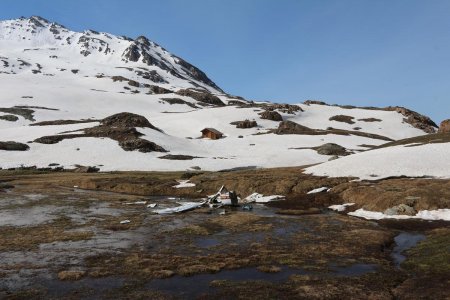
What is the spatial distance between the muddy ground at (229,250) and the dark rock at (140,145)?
53.5 metres

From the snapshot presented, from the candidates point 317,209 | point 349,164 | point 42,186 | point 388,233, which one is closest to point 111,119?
point 42,186

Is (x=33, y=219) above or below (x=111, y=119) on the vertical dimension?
below

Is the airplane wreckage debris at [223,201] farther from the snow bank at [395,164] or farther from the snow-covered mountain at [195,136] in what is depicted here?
the snow-covered mountain at [195,136]

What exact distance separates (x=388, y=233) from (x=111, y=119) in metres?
110

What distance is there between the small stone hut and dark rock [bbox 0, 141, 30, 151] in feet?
188

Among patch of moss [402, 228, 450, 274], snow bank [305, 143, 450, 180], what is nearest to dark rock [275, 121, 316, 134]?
snow bank [305, 143, 450, 180]

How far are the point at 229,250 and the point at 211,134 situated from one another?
110 m

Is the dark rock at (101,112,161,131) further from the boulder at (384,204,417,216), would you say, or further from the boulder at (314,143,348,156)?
the boulder at (384,204,417,216)

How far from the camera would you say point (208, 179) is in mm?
67562

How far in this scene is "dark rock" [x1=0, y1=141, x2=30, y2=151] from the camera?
3969 inches

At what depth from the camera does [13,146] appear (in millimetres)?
101938

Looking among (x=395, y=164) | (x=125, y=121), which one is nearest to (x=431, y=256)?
(x=395, y=164)

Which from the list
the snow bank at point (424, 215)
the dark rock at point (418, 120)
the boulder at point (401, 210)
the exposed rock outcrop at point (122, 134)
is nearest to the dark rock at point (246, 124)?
the exposed rock outcrop at point (122, 134)

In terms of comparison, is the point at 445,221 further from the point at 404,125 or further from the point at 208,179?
the point at 404,125
